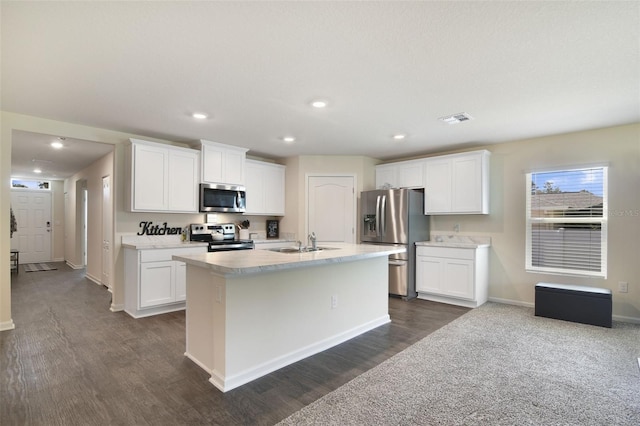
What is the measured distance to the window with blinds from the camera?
13.7 ft

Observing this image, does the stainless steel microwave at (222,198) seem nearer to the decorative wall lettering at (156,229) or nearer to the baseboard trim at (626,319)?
the decorative wall lettering at (156,229)

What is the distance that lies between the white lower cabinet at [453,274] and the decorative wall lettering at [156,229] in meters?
3.74

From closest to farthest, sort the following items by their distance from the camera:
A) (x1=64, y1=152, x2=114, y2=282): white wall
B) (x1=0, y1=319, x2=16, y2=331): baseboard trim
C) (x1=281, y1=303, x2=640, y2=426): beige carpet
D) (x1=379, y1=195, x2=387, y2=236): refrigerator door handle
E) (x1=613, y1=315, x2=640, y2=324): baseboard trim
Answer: (x1=281, y1=303, x2=640, y2=426): beige carpet, (x1=0, y1=319, x2=16, y2=331): baseboard trim, (x1=613, y1=315, x2=640, y2=324): baseboard trim, (x1=379, y1=195, x2=387, y2=236): refrigerator door handle, (x1=64, y1=152, x2=114, y2=282): white wall

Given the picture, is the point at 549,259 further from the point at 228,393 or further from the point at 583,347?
the point at 228,393

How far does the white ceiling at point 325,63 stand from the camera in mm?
1867

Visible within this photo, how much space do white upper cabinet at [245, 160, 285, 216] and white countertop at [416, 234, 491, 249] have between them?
255 cm

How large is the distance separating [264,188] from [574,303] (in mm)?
4675

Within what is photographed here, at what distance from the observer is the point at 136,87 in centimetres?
287

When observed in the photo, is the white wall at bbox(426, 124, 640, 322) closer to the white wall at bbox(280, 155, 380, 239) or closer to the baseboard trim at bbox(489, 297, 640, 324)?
the baseboard trim at bbox(489, 297, 640, 324)

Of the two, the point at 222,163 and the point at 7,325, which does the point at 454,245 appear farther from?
the point at 7,325

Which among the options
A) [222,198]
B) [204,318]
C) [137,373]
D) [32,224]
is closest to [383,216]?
[222,198]

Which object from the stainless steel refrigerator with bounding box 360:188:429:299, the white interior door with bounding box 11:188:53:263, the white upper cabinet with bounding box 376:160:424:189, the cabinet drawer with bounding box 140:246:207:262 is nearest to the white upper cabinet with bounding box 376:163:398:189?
the white upper cabinet with bounding box 376:160:424:189

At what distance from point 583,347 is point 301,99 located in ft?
11.8

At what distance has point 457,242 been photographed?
525 cm
